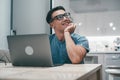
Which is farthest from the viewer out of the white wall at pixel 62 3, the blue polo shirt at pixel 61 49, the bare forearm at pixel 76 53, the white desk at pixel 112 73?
the white wall at pixel 62 3

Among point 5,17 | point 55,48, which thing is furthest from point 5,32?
point 55,48

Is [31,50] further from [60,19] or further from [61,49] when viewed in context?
[60,19]

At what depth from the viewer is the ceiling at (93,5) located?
4.15m

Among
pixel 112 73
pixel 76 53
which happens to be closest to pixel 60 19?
pixel 76 53

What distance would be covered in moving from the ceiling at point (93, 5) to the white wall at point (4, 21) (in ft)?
4.29

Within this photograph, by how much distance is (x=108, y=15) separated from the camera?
4.19 metres

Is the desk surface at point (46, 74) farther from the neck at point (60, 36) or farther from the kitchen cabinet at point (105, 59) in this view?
the kitchen cabinet at point (105, 59)

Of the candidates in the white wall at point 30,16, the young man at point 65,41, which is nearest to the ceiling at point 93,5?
the white wall at point 30,16

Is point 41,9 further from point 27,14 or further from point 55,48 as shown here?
point 55,48

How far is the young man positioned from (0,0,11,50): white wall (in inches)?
90.9

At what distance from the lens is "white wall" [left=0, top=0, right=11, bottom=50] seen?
418 cm

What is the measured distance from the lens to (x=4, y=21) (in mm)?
4270

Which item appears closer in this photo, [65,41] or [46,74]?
[46,74]

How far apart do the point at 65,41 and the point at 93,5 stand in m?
2.57
